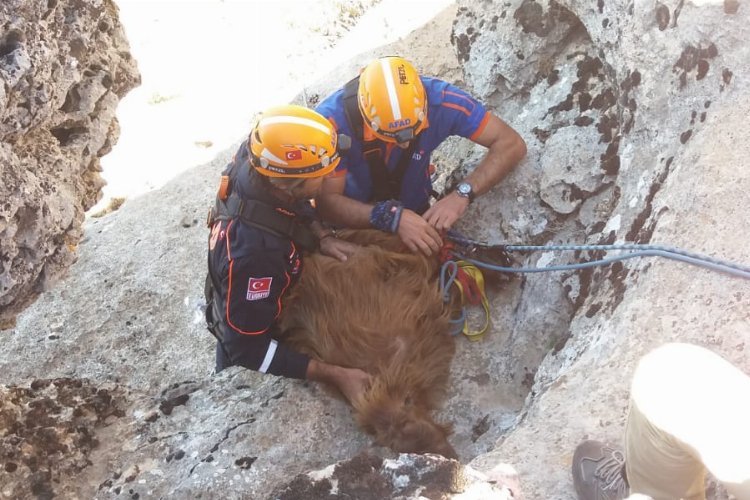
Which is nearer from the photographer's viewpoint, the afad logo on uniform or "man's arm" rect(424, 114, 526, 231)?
the afad logo on uniform

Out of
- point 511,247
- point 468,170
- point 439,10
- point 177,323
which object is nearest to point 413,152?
point 468,170

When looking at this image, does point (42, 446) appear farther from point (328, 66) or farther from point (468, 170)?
point (328, 66)

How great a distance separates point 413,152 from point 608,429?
6.85ft

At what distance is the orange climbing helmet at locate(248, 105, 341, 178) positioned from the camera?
10.8ft

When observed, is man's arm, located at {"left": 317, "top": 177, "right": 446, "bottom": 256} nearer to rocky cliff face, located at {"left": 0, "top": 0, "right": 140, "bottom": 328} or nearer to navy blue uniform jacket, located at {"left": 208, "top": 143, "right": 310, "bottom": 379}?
navy blue uniform jacket, located at {"left": 208, "top": 143, "right": 310, "bottom": 379}

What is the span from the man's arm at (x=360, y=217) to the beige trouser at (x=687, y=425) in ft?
6.34

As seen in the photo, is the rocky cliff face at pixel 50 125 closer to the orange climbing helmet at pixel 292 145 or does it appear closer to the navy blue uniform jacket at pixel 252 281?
the navy blue uniform jacket at pixel 252 281

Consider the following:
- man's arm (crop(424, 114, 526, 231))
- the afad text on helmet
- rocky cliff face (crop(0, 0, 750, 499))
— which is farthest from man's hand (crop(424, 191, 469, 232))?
the afad text on helmet

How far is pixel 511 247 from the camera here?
3.62 meters

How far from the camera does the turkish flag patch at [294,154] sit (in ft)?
10.7

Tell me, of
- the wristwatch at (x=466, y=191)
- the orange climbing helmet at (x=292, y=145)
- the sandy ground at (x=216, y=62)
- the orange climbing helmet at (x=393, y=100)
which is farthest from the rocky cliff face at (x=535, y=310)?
the sandy ground at (x=216, y=62)

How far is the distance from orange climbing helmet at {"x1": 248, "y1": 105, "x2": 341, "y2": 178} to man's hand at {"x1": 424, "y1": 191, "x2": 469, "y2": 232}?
30.6 inches

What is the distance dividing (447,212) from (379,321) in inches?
29.5

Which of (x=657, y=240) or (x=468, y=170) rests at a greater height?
(x=657, y=240)
